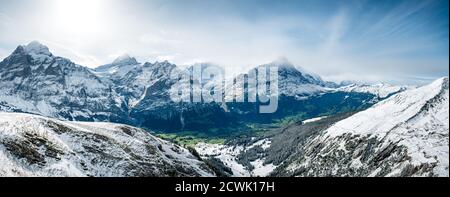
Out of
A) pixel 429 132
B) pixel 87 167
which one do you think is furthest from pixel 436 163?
pixel 87 167

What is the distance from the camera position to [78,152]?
7756 centimetres

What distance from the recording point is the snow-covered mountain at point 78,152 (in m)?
63.2

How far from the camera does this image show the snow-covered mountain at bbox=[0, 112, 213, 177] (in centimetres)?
6322

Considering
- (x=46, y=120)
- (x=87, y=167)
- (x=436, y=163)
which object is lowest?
(x=436, y=163)

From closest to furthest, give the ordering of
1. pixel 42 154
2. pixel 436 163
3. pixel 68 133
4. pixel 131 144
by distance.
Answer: pixel 42 154
pixel 68 133
pixel 131 144
pixel 436 163
